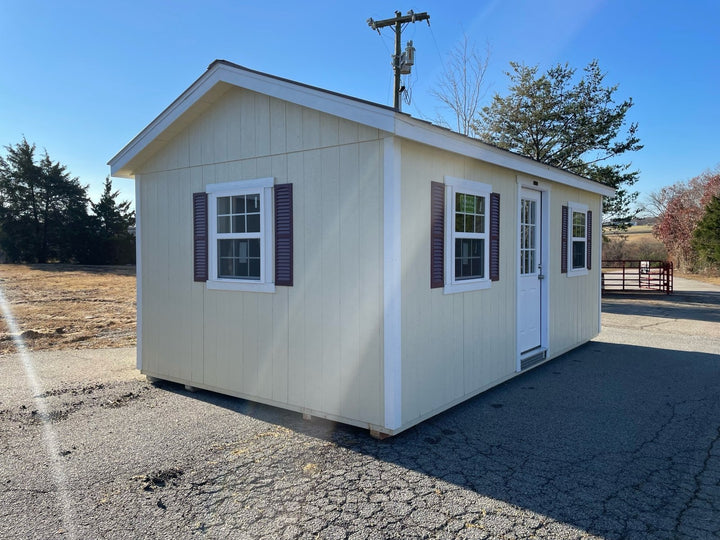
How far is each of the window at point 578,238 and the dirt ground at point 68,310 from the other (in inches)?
286

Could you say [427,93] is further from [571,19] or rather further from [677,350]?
[677,350]

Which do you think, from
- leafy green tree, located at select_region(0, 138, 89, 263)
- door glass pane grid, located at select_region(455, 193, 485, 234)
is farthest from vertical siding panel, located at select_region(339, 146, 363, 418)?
leafy green tree, located at select_region(0, 138, 89, 263)

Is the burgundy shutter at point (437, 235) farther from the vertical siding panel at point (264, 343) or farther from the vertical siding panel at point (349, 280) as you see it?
the vertical siding panel at point (264, 343)

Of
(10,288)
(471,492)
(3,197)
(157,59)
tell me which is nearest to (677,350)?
(471,492)

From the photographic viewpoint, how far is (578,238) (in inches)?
297

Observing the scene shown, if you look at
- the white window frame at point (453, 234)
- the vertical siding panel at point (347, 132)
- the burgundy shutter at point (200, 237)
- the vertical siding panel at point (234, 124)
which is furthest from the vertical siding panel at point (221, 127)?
the white window frame at point (453, 234)

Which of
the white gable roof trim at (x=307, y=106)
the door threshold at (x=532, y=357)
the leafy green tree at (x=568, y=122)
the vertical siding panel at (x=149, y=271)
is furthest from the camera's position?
the leafy green tree at (x=568, y=122)

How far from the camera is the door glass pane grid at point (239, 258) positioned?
471 centimetres

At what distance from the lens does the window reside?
23.6ft

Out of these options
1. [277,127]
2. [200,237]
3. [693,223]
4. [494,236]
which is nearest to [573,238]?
[494,236]

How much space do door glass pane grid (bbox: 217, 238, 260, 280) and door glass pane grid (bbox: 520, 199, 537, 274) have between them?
132 inches

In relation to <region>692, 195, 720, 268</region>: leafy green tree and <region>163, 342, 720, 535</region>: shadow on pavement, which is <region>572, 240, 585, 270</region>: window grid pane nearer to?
<region>163, 342, 720, 535</region>: shadow on pavement

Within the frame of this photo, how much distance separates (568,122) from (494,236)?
11863 mm

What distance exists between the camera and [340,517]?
269 centimetres
